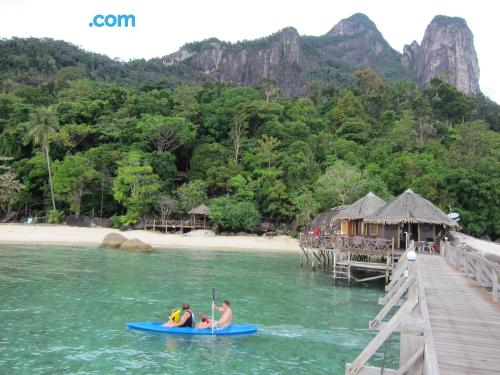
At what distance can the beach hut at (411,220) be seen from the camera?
22.2m

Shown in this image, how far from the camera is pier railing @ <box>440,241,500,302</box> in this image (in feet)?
30.9

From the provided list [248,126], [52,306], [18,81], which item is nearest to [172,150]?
[248,126]

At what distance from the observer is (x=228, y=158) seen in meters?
51.1

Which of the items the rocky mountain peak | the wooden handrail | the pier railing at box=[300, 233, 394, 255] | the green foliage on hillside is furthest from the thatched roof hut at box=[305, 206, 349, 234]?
the rocky mountain peak

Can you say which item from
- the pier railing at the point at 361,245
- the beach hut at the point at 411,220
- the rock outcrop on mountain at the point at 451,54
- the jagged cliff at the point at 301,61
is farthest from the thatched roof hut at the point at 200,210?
the rock outcrop on mountain at the point at 451,54

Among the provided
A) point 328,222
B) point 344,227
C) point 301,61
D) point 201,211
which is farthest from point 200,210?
point 301,61

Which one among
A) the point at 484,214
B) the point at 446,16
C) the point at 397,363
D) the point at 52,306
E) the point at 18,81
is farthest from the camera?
the point at 446,16

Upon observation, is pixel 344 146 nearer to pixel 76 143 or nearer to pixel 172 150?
pixel 172 150

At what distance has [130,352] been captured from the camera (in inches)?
418

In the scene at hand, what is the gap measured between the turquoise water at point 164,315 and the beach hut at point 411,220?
12.4 feet

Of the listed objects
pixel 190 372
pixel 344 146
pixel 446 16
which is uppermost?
pixel 446 16

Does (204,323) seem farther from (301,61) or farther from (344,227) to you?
(301,61)

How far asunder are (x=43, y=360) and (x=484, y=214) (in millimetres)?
41891

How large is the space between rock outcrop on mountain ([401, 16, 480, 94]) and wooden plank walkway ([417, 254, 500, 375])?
489ft
